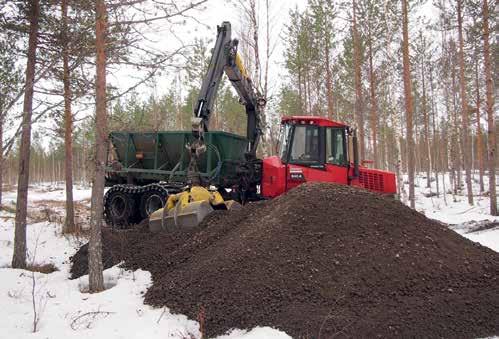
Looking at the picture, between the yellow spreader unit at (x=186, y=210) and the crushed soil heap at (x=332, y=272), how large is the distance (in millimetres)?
514

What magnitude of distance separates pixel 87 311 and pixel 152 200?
4.42 m

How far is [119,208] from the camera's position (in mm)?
9906

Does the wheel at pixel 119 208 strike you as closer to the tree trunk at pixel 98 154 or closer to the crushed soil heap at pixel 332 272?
the crushed soil heap at pixel 332 272

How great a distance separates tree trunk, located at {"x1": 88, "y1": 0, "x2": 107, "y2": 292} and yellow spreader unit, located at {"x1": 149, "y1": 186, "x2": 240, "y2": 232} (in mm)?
1613

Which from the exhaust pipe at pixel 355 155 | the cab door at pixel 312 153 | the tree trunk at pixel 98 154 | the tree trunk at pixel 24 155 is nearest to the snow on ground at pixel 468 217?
the exhaust pipe at pixel 355 155

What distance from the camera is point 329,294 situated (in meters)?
4.44

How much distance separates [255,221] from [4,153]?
3.38 meters

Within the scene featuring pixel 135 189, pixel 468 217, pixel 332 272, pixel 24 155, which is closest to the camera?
pixel 332 272

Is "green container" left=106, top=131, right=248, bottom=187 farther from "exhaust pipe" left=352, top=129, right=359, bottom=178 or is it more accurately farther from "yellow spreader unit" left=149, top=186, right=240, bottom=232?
"exhaust pipe" left=352, top=129, right=359, bottom=178

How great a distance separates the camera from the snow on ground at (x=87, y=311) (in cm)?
427

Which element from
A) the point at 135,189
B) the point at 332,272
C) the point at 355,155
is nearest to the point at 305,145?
the point at 355,155

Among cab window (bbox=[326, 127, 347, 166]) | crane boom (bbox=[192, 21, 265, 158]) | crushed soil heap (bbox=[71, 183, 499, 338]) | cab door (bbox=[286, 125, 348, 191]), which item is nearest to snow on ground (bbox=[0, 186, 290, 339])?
crushed soil heap (bbox=[71, 183, 499, 338])

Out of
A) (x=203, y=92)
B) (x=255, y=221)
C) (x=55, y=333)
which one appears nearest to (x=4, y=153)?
(x=55, y=333)

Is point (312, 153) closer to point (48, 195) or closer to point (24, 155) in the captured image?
point (24, 155)
